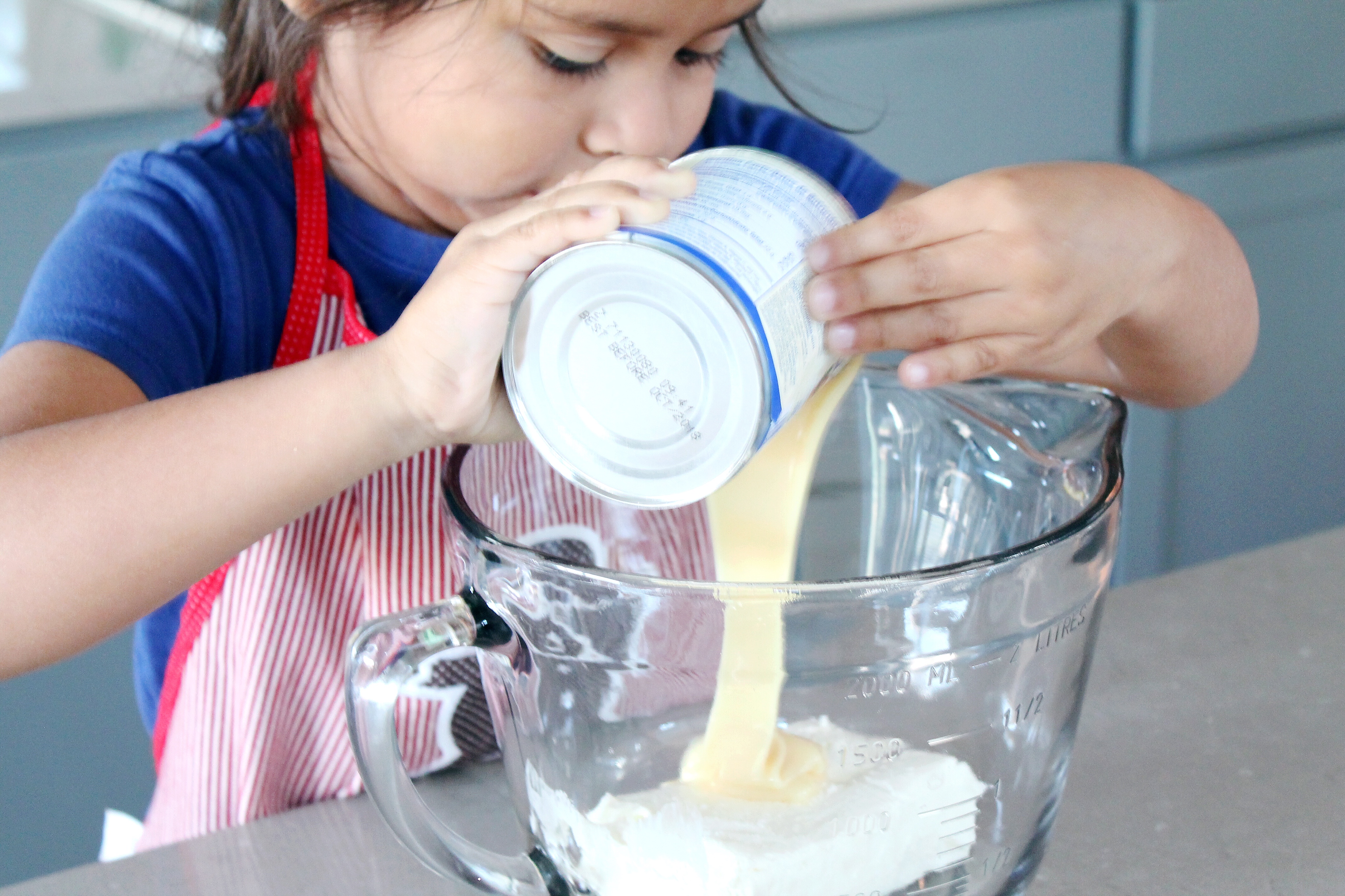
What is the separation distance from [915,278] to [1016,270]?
0.21ft

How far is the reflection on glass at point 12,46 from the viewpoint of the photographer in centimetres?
113

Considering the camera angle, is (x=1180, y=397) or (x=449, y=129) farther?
(x=1180, y=397)

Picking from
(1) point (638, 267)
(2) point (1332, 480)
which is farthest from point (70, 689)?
(2) point (1332, 480)

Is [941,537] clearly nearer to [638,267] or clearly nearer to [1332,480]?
[638,267]

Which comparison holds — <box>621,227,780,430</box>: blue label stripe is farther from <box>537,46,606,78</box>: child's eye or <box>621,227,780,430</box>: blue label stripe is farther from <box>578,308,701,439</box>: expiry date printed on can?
<box>537,46,606,78</box>: child's eye

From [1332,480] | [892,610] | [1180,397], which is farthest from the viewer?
[1332,480]

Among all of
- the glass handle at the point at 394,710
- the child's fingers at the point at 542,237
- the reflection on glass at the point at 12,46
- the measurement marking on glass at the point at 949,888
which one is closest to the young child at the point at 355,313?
the child's fingers at the point at 542,237

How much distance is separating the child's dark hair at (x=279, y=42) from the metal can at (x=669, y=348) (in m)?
0.25

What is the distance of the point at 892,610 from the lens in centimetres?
45

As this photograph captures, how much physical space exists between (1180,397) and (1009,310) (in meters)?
0.30

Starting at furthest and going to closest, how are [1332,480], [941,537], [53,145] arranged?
1. [1332,480]
2. [53,145]
3. [941,537]

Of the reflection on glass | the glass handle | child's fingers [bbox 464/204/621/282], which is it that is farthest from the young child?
the reflection on glass

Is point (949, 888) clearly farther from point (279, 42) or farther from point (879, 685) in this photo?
point (279, 42)

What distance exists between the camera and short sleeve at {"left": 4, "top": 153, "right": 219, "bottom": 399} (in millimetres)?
663
